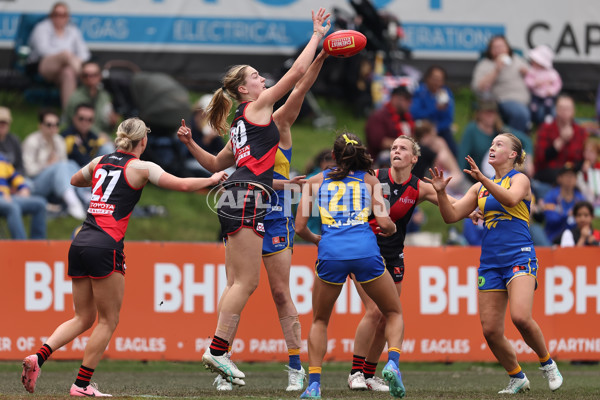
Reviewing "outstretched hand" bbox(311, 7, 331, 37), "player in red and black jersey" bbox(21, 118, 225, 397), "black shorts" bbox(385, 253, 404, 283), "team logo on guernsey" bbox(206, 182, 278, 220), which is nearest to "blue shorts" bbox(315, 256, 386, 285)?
"team logo on guernsey" bbox(206, 182, 278, 220)

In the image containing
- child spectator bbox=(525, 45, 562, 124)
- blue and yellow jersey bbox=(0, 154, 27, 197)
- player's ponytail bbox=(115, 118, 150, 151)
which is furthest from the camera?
child spectator bbox=(525, 45, 562, 124)

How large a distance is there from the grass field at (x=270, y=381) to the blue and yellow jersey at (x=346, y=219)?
1.17 metres

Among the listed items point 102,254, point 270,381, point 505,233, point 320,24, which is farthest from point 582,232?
point 102,254

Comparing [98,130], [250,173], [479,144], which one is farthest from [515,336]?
[98,130]

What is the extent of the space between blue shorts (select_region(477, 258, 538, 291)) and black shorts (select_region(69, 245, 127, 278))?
313 centimetres

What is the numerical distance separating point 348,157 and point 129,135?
176 centimetres

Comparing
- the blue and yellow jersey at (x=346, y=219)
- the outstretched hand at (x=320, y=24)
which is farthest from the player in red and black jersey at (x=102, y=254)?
the outstretched hand at (x=320, y=24)

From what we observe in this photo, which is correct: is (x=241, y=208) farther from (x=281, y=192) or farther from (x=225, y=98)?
(x=225, y=98)

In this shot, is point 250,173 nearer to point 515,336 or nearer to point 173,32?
point 515,336

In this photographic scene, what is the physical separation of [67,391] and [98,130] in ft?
24.9

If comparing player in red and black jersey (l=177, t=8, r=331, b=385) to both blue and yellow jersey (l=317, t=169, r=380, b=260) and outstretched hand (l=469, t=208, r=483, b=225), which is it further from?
outstretched hand (l=469, t=208, r=483, b=225)

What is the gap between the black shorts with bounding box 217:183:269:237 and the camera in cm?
743

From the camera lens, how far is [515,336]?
1116 cm

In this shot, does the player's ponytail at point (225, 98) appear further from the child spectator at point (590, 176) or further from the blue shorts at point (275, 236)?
the child spectator at point (590, 176)
